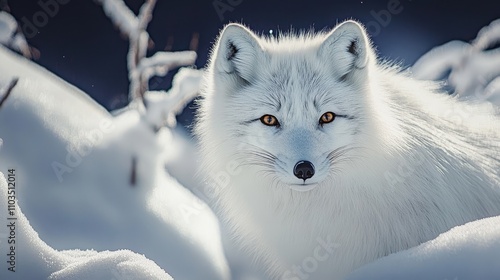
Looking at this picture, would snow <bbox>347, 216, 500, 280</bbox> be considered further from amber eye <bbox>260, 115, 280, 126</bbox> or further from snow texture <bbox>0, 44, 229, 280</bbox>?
snow texture <bbox>0, 44, 229, 280</bbox>

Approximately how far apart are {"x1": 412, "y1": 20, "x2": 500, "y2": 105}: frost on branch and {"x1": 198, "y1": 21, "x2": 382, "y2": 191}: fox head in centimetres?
115

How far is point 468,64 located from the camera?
110 inches

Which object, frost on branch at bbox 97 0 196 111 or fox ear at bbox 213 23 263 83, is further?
frost on branch at bbox 97 0 196 111

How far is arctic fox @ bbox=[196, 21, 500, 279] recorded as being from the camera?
158 cm

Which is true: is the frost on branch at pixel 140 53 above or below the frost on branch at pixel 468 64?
below

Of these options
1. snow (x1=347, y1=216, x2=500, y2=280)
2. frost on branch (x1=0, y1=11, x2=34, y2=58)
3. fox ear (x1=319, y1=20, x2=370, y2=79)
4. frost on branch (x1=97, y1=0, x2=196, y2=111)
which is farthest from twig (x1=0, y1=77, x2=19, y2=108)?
snow (x1=347, y1=216, x2=500, y2=280)

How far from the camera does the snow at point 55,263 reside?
131 cm

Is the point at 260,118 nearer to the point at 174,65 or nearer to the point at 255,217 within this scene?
the point at 255,217

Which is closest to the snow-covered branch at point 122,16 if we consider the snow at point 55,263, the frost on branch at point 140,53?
the frost on branch at point 140,53

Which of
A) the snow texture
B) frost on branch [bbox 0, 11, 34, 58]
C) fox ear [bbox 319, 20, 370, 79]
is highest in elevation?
fox ear [bbox 319, 20, 370, 79]

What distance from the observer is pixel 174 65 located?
2594 mm

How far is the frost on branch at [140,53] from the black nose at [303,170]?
127cm

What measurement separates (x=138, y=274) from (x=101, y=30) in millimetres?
1585

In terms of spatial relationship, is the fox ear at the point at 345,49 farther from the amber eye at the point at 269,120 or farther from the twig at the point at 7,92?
the twig at the point at 7,92
